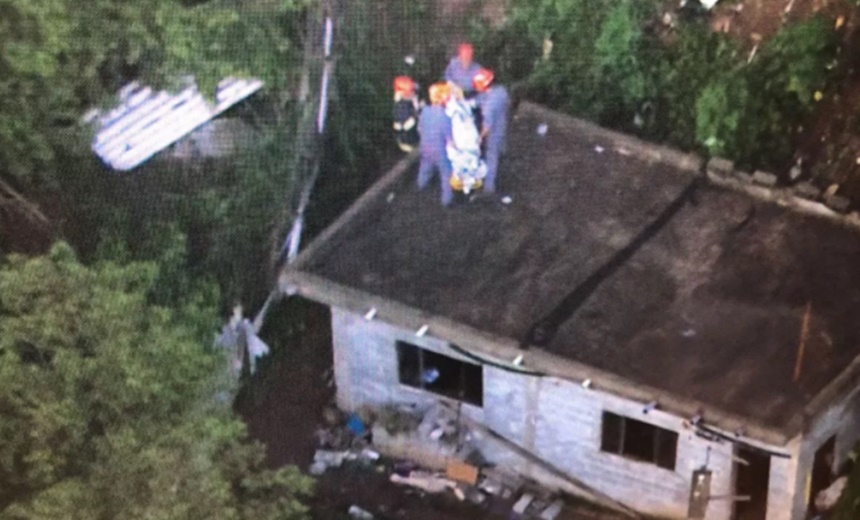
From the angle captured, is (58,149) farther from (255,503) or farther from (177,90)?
(255,503)

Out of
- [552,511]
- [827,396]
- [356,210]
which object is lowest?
[552,511]

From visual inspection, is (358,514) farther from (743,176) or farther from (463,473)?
(743,176)

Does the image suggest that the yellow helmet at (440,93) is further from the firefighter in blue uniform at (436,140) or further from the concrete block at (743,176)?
the concrete block at (743,176)

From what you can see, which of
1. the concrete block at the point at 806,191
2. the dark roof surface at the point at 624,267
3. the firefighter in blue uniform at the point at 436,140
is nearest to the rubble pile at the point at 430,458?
the dark roof surface at the point at 624,267

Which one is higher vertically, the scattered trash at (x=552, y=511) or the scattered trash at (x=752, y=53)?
the scattered trash at (x=752, y=53)

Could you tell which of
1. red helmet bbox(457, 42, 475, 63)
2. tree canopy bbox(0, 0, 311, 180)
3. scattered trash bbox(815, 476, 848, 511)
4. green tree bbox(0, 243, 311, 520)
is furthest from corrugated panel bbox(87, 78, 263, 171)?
scattered trash bbox(815, 476, 848, 511)

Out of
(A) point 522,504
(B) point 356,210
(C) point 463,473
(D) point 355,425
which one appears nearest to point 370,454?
(D) point 355,425

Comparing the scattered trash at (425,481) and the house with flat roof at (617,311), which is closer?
the house with flat roof at (617,311)
